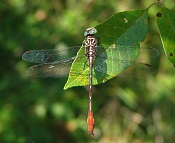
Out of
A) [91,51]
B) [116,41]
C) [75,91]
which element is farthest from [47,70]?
[75,91]

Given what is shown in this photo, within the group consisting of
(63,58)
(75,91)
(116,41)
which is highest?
(75,91)

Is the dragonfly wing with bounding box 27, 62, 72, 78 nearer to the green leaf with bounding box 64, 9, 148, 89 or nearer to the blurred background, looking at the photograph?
the green leaf with bounding box 64, 9, 148, 89

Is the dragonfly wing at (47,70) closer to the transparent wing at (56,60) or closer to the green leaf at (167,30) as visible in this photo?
the transparent wing at (56,60)

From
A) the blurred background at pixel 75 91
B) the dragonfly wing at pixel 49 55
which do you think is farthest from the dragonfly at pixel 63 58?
the blurred background at pixel 75 91

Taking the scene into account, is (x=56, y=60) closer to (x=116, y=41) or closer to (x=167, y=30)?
(x=116, y=41)

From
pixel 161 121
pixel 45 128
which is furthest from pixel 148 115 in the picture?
pixel 45 128

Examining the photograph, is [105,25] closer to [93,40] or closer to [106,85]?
[93,40]
